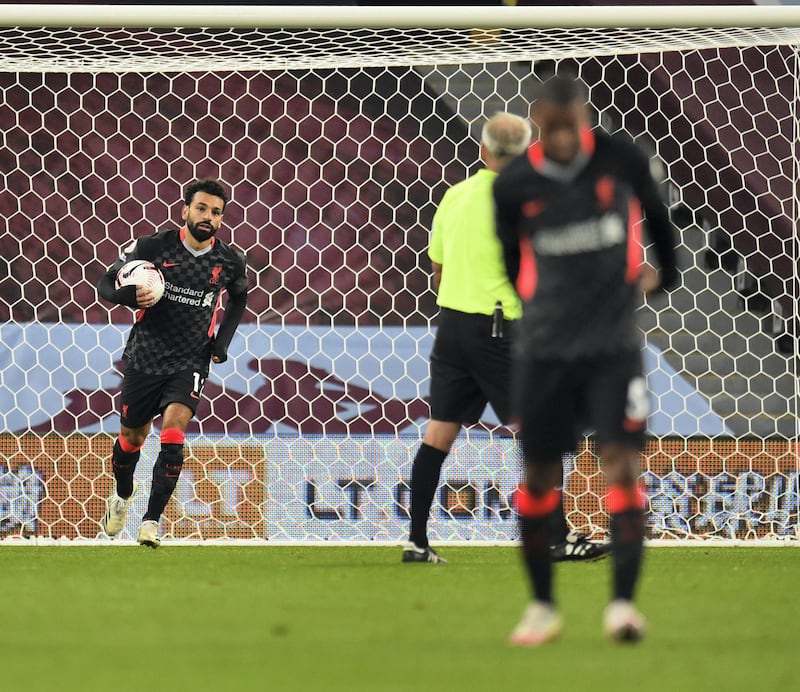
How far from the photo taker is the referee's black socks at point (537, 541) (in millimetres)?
3080

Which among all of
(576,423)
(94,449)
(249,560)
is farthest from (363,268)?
(576,423)

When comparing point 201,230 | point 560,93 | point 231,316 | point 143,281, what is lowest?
point 231,316

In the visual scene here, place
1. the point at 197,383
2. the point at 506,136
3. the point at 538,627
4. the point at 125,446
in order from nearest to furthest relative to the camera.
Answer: the point at 538,627, the point at 506,136, the point at 197,383, the point at 125,446

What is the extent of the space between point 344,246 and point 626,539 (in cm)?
547

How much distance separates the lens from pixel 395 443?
6.91 meters

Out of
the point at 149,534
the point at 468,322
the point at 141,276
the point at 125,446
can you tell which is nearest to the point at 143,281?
the point at 141,276

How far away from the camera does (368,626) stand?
3365mm

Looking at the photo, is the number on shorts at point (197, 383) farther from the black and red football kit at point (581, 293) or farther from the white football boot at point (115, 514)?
the black and red football kit at point (581, 293)

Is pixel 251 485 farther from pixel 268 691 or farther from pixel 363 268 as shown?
pixel 268 691

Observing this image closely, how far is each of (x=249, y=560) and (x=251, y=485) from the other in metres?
1.36

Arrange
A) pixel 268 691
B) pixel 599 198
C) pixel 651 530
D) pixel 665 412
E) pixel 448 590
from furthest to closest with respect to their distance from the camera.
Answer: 1. pixel 665 412
2. pixel 651 530
3. pixel 448 590
4. pixel 599 198
5. pixel 268 691

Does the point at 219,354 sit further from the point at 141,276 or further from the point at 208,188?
the point at 208,188

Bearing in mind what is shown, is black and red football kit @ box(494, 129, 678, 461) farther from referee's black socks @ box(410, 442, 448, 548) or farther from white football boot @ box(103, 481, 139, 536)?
white football boot @ box(103, 481, 139, 536)

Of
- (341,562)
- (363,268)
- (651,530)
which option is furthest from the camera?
(363,268)
